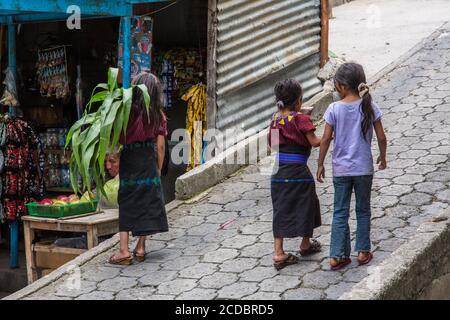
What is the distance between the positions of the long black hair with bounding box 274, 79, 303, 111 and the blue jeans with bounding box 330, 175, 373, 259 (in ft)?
2.43

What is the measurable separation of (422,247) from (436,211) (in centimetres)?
169

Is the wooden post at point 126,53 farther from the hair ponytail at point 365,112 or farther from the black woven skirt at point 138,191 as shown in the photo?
the hair ponytail at point 365,112

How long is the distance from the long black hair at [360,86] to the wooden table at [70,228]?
10.5 ft

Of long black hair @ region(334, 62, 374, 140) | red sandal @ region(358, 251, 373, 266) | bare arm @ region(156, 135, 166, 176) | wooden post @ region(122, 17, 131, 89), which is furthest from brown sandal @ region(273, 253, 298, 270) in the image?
wooden post @ region(122, 17, 131, 89)

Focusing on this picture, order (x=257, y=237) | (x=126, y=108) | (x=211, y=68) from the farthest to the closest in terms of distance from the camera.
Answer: (x=211, y=68)
(x=257, y=237)
(x=126, y=108)

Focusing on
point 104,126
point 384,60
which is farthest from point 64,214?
point 384,60

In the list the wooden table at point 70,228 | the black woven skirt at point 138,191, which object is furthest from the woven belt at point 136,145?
the wooden table at point 70,228

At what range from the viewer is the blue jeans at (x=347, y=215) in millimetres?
6711

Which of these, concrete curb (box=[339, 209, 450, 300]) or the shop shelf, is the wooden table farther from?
concrete curb (box=[339, 209, 450, 300])

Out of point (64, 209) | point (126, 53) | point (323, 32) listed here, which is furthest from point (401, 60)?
point (64, 209)

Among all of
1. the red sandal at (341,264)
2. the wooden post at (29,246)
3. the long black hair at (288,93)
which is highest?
the long black hair at (288,93)

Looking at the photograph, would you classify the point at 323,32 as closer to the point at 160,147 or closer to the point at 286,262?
the point at 160,147

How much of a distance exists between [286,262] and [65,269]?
204 cm

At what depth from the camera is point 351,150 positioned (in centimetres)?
671
